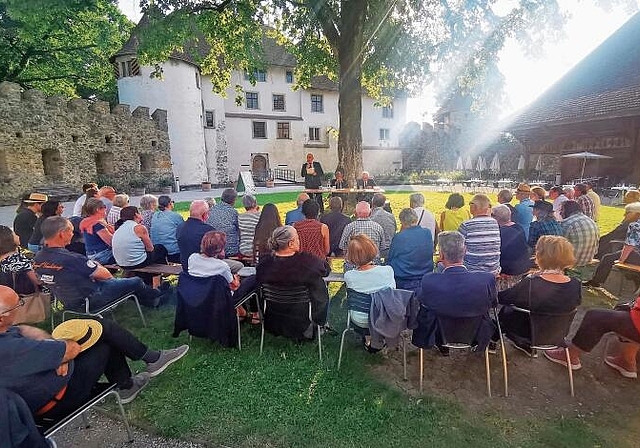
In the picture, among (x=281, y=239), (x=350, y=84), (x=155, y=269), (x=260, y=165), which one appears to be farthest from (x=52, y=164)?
(x=281, y=239)

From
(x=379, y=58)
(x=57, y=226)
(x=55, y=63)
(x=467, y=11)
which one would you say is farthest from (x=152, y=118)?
(x=57, y=226)

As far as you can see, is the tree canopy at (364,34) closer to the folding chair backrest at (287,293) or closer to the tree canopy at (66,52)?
the folding chair backrest at (287,293)

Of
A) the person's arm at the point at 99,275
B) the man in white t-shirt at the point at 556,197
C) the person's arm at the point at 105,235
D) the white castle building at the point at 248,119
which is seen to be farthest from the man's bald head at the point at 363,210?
the white castle building at the point at 248,119

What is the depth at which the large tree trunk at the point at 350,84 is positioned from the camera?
448 inches

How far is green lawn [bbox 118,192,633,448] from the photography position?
2.83 meters

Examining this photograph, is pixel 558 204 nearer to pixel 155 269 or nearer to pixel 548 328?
pixel 548 328

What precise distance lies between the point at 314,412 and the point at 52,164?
23.6 metres

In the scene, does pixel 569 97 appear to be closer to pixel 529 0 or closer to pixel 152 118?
pixel 529 0

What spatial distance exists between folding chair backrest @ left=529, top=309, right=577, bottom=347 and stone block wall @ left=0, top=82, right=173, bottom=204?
23377mm

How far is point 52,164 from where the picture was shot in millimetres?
20938

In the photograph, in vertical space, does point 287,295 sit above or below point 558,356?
above

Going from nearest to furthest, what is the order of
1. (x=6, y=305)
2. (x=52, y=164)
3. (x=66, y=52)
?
(x=6, y=305), (x=52, y=164), (x=66, y=52)

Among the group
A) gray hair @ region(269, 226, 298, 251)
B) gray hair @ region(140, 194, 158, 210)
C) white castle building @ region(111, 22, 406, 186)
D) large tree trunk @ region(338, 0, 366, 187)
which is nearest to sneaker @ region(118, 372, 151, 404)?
gray hair @ region(269, 226, 298, 251)

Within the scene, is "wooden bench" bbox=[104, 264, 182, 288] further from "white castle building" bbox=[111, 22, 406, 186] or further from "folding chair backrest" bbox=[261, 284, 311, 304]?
"white castle building" bbox=[111, 22, 406, 186]
